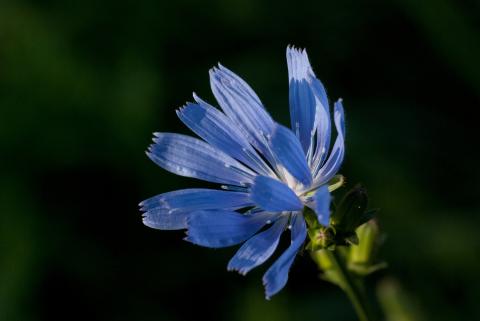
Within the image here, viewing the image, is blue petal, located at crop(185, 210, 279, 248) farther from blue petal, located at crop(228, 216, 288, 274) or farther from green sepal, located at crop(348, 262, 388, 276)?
green sepal, located at crop(348, 262, 388, 276)

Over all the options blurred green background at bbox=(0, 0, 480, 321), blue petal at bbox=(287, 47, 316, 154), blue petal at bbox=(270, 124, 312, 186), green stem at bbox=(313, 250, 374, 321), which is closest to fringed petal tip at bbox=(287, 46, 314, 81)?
blue petal at bbox=(287, 47, 316, 154)

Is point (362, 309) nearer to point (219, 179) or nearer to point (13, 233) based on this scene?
point (219, 179)

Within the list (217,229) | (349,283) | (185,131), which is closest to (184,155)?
(217,229)

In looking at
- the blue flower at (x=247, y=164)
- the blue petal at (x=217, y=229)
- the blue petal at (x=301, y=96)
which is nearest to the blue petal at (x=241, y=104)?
the blue flower at (x=247, y=164)

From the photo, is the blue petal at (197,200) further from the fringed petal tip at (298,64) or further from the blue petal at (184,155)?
the fringed petal tip at (298,64)

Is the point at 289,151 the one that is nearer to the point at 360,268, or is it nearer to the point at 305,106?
the point at 305,106

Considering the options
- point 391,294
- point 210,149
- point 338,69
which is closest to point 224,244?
point 210,149
